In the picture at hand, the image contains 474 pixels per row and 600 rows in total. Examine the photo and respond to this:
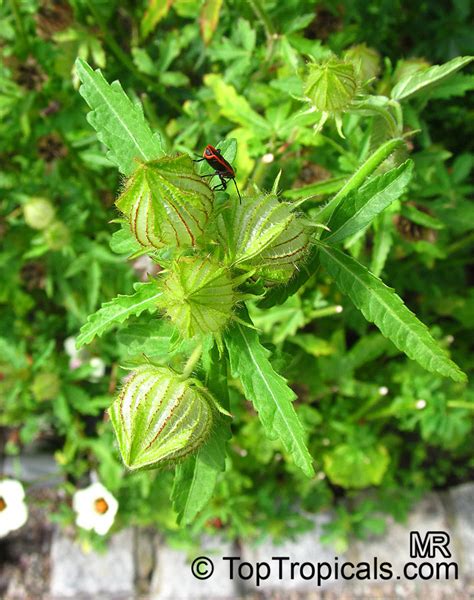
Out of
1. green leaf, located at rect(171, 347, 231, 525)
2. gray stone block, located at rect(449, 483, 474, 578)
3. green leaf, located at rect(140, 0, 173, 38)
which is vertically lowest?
gray stone block, located at rect(449, 483, 474, 578)

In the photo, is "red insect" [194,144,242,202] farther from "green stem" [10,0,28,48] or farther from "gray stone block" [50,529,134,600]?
"gray stone block" [50,529,134,600]

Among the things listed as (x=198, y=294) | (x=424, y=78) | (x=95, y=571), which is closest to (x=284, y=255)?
(x=198, y=294)

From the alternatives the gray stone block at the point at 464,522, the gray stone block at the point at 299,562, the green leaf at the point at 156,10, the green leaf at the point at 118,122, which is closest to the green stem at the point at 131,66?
the green leaf at the point at 156,10

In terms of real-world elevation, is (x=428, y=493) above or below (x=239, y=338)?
below

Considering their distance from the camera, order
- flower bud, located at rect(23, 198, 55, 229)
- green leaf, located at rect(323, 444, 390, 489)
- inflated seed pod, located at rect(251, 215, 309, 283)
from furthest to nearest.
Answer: green leaf, located at rect(323, 444, 390, 489)
flower bud, located at rect(23, 198, 55, 229)
inflated seed pod, located at rect(251, 215, 309, 283)

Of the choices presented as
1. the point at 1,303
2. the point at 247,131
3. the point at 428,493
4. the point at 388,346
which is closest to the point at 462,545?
the point at 428,493

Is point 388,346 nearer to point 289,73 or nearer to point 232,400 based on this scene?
point 232,400

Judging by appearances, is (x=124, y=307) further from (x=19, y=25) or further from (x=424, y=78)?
(x=19, y=25)

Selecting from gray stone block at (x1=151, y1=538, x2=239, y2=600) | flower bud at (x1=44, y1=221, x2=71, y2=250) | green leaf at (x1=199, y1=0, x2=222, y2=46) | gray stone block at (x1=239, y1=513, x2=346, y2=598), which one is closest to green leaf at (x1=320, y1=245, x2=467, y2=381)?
green leaf at (x1=199, y1=0, x2=222, y2=46)
